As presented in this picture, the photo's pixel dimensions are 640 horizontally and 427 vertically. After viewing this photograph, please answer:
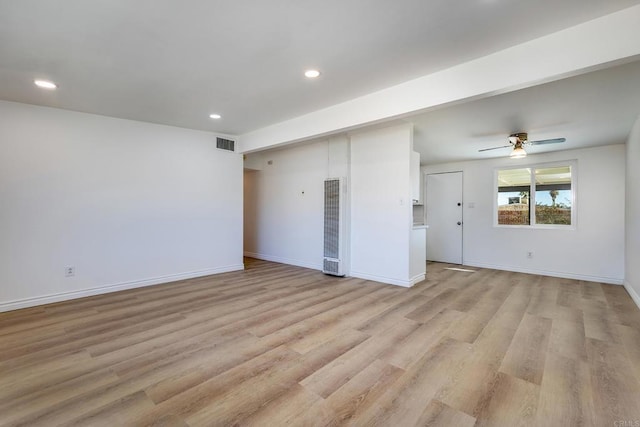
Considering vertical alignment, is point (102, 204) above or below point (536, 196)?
below

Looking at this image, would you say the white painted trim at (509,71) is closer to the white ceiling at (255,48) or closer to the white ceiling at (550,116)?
the white ceiling at (255,48)

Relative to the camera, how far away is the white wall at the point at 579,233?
4.84m

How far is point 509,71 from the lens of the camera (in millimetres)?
2398

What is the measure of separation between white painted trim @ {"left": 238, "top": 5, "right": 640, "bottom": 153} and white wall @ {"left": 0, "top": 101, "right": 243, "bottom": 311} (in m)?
2.62

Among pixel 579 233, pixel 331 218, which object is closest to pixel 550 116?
pixel 579 233

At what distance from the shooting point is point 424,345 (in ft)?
8.21

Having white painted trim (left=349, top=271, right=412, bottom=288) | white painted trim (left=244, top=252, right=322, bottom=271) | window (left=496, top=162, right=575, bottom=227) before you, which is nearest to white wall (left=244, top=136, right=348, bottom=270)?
white painted trim (left=244, top=252, right=322, bottom=271)

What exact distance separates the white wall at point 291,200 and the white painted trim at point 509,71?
5.51 feet

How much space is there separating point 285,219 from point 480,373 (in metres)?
4.83

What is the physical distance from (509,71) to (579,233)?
173 inches

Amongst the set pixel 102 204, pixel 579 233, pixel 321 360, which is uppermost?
pixel 102 204

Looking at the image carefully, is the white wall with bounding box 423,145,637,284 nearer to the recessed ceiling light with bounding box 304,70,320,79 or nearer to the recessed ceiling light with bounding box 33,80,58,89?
the recessed ceiling light with bounding box 304,70,320,79

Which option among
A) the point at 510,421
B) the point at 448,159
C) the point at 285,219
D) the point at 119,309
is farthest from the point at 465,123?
the point at 119,309

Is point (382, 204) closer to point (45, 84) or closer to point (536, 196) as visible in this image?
point (536, 196)
